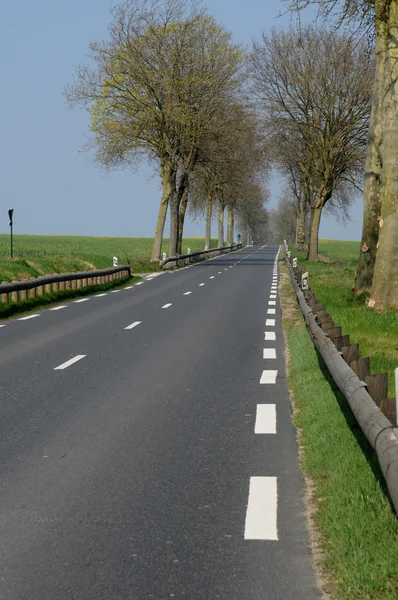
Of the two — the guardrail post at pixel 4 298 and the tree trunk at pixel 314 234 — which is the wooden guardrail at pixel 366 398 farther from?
the tree trunk at pixel 314 234

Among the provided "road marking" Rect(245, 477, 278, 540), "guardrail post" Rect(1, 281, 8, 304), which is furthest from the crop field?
"road marking" Rect(245, 477, 278, 540)

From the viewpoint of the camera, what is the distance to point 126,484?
617cm

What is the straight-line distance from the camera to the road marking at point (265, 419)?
798cm

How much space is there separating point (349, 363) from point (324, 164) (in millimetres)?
42695

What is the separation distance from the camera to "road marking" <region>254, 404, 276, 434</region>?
798 centimetres

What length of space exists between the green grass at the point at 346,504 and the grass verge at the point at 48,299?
12.9 metres

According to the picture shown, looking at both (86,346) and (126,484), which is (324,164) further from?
(126,484)

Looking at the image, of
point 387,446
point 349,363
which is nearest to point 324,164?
point 349,363

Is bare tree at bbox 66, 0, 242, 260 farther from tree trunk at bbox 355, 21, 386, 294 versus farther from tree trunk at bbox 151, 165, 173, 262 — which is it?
tree trunk at bbox 355, 21, 386, 294

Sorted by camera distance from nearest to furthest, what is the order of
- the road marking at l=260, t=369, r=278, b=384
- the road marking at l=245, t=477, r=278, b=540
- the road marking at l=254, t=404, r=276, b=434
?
1. the road marking at l=245, t=477, r=278, b=540
2. the road marking at l=254, t=404, r=276, b=434
3. the road marking at l=260, t=369, r=278, b=384

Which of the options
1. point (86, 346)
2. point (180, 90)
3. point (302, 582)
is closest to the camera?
point (302, 582)

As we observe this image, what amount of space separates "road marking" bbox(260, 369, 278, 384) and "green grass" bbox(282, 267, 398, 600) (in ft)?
4.43

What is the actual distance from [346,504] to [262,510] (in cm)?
53

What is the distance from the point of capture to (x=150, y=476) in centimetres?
638
